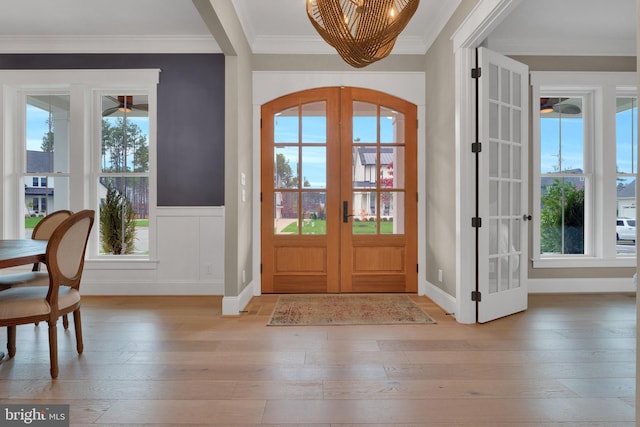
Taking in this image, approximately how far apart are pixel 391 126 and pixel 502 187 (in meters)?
1.49

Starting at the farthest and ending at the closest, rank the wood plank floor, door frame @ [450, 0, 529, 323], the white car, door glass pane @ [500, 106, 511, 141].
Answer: the white car
door glass pane @ [500, 106, 511, 141]
door frame @ [450, 0, 529, 323]
the wood plank floor

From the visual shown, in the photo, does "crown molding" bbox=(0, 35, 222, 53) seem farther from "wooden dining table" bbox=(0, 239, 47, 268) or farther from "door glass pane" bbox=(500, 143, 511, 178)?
"door glass pane" bbox=(500, 143, 511, 178)

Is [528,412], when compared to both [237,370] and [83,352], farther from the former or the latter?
[83,352]

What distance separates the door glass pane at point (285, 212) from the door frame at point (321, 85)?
214 mm

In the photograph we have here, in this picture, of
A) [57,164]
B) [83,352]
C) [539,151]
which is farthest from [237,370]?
[539,151]

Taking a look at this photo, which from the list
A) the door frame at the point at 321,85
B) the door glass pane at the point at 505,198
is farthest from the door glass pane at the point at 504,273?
the door frame at the point at 321,85

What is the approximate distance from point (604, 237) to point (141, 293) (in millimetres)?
5117

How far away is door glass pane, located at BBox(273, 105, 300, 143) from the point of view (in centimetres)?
446

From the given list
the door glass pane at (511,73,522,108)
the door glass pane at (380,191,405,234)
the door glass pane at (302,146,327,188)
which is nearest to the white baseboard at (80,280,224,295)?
the door glass pane at (302,146,327,188)

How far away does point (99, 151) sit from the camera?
4426 mm

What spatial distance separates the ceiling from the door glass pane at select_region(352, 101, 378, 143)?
0.70 meters

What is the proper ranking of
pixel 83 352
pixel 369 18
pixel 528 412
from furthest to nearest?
pixel 83 352, pixel 369 18, pixel 528 412

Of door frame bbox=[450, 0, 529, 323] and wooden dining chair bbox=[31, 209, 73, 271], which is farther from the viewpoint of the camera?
door frame bbox=[450, 0, 529, 323]

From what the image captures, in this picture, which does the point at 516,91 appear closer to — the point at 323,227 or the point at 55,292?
the point at 323,227
